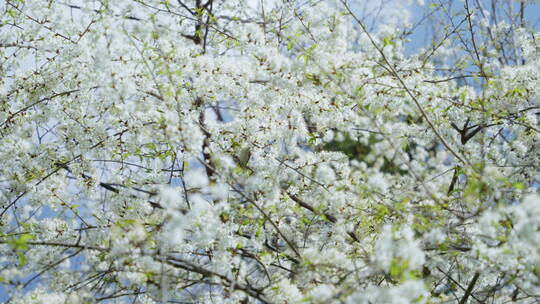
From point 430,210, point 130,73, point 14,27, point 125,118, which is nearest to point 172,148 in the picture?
point 125,118

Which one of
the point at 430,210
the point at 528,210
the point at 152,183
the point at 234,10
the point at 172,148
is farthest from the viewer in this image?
the point at 234,10

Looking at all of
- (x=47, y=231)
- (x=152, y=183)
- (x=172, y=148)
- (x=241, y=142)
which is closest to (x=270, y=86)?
(x=241, y=142)

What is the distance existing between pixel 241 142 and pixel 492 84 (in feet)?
6.70

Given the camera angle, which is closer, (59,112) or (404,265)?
(404,265)

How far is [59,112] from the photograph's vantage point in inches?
172

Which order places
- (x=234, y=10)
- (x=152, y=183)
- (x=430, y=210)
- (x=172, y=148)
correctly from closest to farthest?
(x=430, y=210) → (x=172, y=148) → (x=152, y=183) → (x=234, y=10)

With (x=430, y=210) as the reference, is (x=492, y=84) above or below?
above

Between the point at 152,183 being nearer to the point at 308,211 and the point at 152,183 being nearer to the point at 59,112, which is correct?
the point at 59,112

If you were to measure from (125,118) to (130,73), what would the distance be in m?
0.41

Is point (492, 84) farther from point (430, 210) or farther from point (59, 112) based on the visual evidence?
point (59, 112)

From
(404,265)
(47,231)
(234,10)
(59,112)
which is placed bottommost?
(404,265)

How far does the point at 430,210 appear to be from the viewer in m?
2.78

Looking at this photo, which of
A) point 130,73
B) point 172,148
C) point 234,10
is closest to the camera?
point 130,73

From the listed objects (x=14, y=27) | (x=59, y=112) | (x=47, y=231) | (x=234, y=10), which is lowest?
(x=47, y=231)
